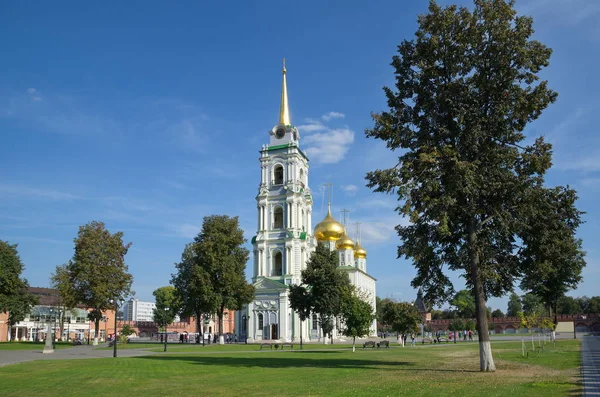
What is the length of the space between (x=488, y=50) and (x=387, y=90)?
5.47 metres

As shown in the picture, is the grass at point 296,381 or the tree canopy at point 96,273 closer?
the grass at point 296,381

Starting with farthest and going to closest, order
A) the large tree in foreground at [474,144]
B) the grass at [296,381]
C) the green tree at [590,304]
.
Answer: the green tree at [590,304]
the large tree in foreground at [474,144]
the grass at [296,381]

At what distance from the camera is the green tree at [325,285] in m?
54.4

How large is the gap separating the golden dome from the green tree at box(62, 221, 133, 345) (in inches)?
1483

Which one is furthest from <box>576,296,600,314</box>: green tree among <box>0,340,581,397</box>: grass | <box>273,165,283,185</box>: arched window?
<box>0,340,581,397</box>: grass

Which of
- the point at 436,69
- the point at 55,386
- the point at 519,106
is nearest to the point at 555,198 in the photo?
the point at 519,106

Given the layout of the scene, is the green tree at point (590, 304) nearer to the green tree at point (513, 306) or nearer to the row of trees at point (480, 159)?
the green tree at point (513, 306)

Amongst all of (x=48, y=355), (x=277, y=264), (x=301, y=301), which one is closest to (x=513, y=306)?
(x=277, y=264)

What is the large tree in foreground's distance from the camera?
24.3 m

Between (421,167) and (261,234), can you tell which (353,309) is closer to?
(421,167)

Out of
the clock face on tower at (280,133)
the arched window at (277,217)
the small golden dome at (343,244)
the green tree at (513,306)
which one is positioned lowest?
the green tree at (513,306)

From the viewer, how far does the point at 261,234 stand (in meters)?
78.8

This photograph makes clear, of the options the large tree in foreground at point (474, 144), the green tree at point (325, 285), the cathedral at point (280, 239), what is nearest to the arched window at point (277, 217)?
the cathedral at point (280, 239)

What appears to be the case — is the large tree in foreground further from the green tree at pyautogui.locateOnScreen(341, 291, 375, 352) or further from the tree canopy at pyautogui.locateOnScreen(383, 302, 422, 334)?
the tree canopy at pyautogui.locateOnScreen(383, 302, 422, 334)
